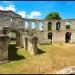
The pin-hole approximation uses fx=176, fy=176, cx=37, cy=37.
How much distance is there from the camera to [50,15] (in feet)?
174

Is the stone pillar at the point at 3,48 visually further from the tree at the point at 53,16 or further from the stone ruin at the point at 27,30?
the tree at the point at 53,16

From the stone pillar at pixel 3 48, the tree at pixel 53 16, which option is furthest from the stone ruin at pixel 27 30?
the tree at pixel 53 16

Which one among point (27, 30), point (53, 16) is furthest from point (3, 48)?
point (53, 16)

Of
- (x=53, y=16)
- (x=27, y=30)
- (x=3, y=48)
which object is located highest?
(x=53, y=16)

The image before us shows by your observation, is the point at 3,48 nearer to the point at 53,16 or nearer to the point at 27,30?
the point at 27,30

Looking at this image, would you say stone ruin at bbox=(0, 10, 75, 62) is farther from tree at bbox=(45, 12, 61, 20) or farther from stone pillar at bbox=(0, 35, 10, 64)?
tree at bbox=(45, 12, 61, 20)

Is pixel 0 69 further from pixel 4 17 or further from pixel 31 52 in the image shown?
pixel 4 17

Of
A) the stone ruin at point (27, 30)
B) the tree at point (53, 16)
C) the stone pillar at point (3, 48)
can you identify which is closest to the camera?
the stone pillar at point (3, 48)

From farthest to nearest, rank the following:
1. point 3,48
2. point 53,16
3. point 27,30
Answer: point 53,16 < point 27,30 < point 3,48

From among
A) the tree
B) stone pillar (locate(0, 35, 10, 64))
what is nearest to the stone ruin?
stone pillar (locate(0, 35, 10, 64))

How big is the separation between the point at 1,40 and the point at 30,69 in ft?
17.6

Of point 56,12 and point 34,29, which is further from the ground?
point 56,12

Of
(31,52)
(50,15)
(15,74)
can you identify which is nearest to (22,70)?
(15,74)

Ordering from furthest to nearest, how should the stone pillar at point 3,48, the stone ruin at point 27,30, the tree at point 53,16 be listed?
1. the tree at point 53,16
2. the stone ruin at point 27,30
3. the stone pillar at point 3,48
